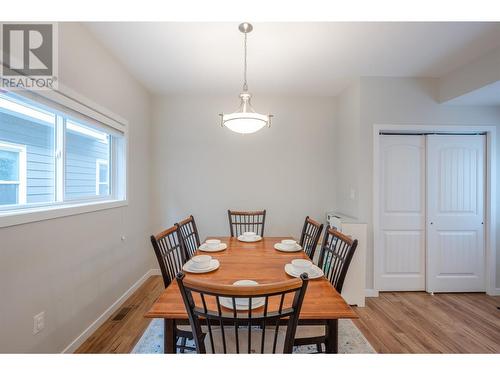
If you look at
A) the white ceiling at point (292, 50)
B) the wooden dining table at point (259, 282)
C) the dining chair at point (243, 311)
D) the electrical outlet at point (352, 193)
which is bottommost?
the wooden dining table at point (259, 282)

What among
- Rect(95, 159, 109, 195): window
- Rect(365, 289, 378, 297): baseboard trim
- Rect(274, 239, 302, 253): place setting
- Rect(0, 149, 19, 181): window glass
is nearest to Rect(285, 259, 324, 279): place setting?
Rect(274, 239, 302, 253): place setting

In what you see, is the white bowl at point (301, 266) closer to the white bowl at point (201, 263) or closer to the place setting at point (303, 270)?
the place setting at point (303, 270)

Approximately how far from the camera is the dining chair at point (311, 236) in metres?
2.00

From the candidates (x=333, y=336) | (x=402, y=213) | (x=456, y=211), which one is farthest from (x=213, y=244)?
(x=456, y=211)

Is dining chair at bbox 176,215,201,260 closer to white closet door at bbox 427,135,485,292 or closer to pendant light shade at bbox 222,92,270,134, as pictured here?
pendant light shade at bbox 222,92,270,134

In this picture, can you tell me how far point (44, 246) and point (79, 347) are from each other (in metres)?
0.92

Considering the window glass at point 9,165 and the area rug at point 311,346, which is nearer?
the window glass at point 9,165

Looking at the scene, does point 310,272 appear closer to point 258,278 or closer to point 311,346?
point 258,278

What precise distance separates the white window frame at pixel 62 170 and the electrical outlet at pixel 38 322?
635 mm

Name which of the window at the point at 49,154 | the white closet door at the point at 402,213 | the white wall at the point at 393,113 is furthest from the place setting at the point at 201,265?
the white closet door at the point at 402,213

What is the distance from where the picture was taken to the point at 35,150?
1623 millimetres
